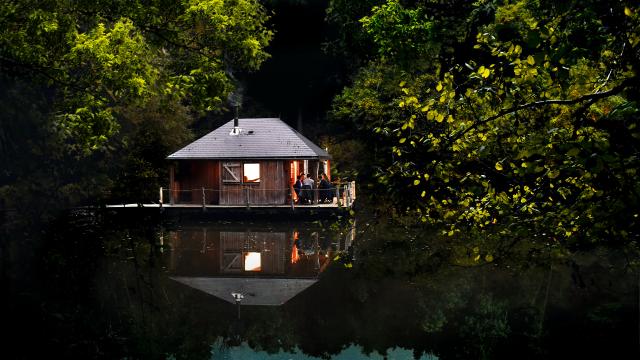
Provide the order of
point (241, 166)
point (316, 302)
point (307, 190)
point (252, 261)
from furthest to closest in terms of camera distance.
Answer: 1. point (241, 166)
2. point (307, 190)
3. point (252, 261)
4. point (316, 302)

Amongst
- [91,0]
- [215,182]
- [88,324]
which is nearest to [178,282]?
[88,324]

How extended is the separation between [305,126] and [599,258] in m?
47.1

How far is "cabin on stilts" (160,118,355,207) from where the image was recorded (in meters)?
36.9

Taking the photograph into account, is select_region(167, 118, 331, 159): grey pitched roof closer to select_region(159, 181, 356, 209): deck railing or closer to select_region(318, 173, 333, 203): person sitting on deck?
select_region(318, 173, 333, 203): person sitting on deck

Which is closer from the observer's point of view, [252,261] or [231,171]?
[252,261]

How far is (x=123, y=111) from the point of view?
44594 mm

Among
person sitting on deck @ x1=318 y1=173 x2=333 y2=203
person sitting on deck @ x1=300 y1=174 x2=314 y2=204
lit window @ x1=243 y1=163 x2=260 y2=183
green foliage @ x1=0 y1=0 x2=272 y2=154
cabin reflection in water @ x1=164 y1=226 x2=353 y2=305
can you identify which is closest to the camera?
green foliage @ x1=0 y1=0 x2=272 y2=154

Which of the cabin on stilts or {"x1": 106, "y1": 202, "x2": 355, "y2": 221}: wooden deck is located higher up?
the cabin on stilts

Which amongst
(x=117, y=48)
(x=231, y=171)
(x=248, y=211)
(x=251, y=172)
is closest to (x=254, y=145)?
(x=251, y=172)

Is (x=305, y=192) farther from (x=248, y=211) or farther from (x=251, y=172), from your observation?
(x=248, y=211)

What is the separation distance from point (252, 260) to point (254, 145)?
16.9m

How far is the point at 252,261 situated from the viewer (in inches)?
838

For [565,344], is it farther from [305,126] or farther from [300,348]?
[305,126]


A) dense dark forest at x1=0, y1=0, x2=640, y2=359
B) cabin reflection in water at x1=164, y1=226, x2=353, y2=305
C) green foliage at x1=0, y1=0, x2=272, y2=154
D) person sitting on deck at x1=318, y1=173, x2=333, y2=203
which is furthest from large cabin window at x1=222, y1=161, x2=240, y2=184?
green foliage at x1=0, y1=0, x2=272, y2=154
